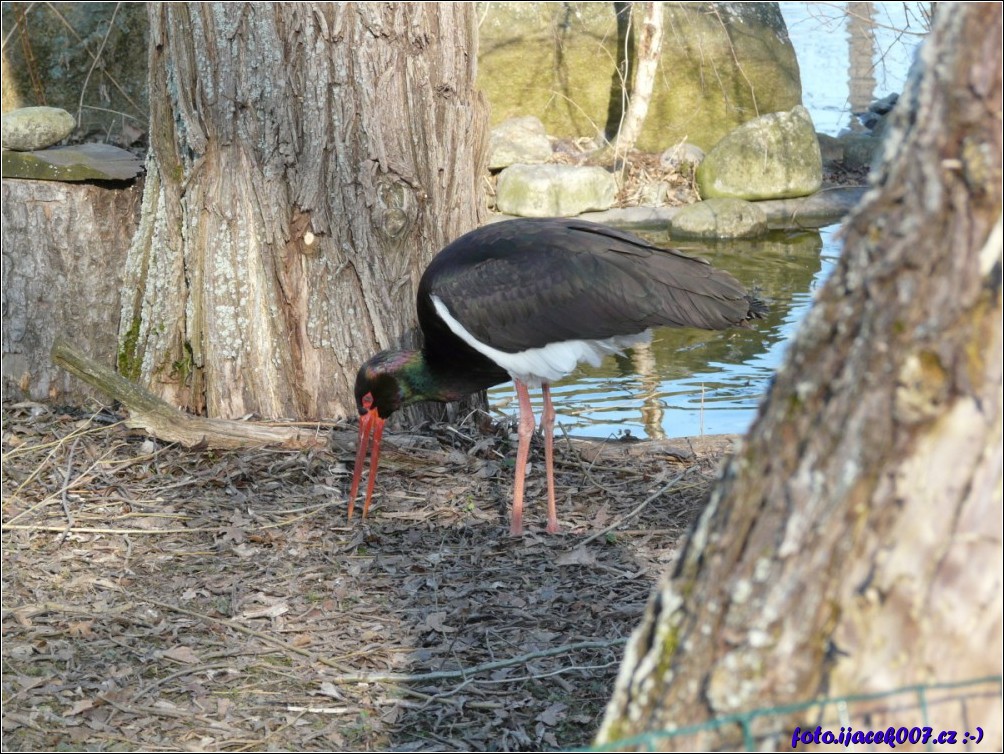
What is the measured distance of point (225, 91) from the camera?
4863mm

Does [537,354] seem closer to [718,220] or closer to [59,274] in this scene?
[59,274]

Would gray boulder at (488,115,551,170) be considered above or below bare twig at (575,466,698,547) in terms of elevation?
above

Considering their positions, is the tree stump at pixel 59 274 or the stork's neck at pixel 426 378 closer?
the stork's neck at pixel 426 378

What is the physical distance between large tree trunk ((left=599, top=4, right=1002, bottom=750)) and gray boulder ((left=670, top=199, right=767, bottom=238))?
1003 centimetres

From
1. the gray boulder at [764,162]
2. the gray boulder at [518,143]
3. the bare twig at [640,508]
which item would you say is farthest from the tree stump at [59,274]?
the gray boulder at [764,162]

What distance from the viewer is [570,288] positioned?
4633 mm

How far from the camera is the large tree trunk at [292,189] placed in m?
4.85

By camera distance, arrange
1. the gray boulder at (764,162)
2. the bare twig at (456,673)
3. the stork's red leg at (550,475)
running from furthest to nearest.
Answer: the gray boulder at (764,162) < the stork's red leg at (550,475) < the bare twig at (456,673)

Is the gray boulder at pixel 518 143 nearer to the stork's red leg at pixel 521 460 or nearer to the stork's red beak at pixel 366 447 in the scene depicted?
the stork's red leg at pixel 521 460

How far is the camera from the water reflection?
6949 mm

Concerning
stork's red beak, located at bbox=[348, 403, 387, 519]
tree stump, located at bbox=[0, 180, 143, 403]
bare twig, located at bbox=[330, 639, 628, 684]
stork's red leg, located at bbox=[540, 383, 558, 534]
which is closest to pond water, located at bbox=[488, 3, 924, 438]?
stork's red leg, located at bbox=[540, 383, 558, 534]

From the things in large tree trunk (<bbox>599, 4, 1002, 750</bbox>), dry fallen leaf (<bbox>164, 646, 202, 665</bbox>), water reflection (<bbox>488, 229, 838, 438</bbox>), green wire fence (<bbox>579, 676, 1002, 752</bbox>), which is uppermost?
large tree trunk (<bbox>599, 4, 1002, 750</bbox>)

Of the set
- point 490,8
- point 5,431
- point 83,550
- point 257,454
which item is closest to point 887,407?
point 83,550

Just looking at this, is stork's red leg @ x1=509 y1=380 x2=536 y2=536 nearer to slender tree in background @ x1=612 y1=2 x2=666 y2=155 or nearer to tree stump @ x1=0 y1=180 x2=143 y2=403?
tree stump @ x1=0 y1=180 x2=143 y2=403
